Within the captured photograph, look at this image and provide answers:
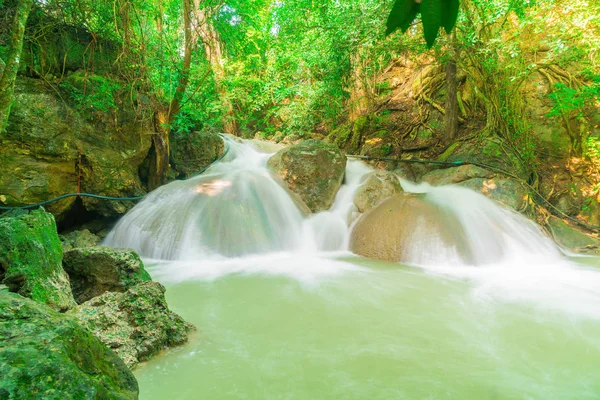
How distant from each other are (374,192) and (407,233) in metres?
1.40

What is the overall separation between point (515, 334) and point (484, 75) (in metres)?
7.37

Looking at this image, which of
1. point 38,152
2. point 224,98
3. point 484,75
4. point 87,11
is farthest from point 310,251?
point 224,98

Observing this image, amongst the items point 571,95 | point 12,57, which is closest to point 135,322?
point 12,57

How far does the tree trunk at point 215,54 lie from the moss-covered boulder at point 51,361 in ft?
19.9

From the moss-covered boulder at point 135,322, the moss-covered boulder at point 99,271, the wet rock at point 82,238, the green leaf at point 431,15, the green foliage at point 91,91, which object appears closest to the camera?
the green leaf at point 431,15

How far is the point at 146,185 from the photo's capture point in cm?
707

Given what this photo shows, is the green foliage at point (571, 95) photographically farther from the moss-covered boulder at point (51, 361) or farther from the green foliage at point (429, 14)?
the moss-covered boulder at point (51, 361)

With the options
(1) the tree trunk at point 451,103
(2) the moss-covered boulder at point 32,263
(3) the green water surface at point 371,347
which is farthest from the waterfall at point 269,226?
(2) the moss-covered boulder at point 32,263

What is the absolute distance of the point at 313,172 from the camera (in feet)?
23.0

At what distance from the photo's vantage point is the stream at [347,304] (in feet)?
6.13

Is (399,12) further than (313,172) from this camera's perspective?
No

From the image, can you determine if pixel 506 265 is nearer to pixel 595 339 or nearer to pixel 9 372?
pixel 595 339

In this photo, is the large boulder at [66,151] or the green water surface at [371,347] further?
the large boulder at [66,151]

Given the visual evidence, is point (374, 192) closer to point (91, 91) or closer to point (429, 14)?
point (91, 91)
